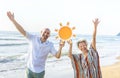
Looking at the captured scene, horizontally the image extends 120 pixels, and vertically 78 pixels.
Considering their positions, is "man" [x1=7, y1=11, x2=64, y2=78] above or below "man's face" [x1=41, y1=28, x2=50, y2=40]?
below

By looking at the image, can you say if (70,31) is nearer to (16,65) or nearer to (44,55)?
(44,55)

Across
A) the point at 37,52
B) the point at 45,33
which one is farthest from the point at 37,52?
the point at 45,33

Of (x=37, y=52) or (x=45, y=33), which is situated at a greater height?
(x=45, y=33)

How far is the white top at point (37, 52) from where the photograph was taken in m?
5.32

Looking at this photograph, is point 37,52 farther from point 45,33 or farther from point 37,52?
point 45,33

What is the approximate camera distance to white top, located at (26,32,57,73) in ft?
17.5

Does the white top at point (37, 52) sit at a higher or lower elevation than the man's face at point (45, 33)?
lower

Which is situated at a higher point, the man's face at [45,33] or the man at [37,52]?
the man's face at [45,33]

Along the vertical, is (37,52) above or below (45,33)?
below

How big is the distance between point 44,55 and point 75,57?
670mm

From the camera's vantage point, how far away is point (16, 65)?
12.6m

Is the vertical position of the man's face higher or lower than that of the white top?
higher

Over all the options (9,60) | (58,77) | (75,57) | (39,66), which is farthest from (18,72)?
(75,57)

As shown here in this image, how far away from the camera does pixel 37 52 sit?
210 inches
